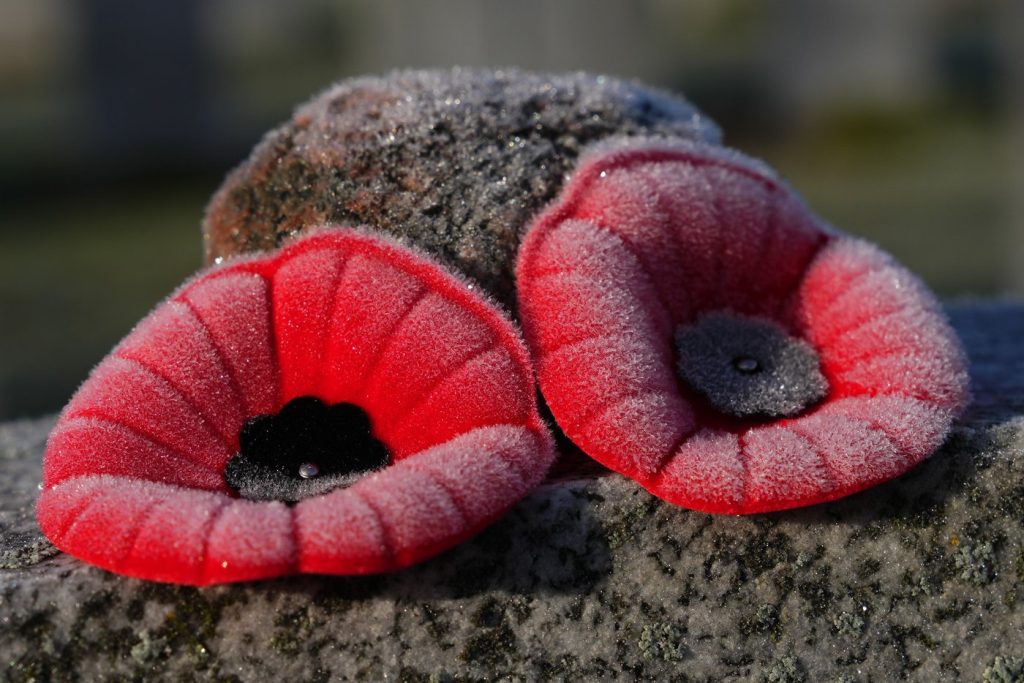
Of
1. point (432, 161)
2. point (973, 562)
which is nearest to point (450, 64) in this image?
point (432, 161)

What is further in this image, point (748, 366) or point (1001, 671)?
point (748, 366)

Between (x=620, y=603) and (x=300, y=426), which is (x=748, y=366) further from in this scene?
(x=300, y=426)

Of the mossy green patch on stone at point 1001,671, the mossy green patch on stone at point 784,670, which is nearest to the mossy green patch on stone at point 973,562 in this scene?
the mossy green patch on stone at point 1001,671

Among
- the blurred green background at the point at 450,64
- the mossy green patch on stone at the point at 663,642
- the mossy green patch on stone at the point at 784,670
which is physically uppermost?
the mossy green patch on stone at the point at 663,642

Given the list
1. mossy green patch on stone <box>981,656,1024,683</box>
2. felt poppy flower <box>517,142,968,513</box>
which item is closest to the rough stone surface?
felt poppy flower <box>517,142,968,513</box>

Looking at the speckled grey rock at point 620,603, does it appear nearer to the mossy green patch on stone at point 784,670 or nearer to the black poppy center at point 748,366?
the mossy green patch on stone at point 784,670

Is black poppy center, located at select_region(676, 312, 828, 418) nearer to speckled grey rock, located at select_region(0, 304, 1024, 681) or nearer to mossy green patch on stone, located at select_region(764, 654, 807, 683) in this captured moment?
speckled grey rock, located at select_region(0, 304, 1024, 681)
